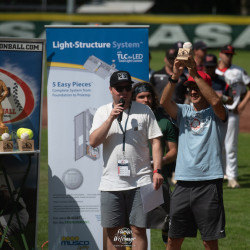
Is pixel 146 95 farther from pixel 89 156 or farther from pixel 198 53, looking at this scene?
pixel 198 53

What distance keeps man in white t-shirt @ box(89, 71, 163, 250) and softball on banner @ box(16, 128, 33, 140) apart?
0.82 m

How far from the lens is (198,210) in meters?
6.17

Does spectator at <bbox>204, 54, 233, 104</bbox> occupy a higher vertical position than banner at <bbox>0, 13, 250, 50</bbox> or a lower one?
lower

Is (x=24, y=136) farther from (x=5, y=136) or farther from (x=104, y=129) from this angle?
(x=104, y=129)

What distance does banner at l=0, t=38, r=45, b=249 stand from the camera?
6.99 metres

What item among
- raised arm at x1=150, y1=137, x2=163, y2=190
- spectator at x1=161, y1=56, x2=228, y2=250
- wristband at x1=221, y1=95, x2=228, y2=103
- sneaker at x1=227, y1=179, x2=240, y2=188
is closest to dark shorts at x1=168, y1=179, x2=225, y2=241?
spectator at x1=161, y1=56, x2=228, y2=250

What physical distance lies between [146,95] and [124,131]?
79cm

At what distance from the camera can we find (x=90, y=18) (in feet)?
119

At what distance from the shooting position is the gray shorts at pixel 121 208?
6207mm

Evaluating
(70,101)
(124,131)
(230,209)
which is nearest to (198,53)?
(230,209)

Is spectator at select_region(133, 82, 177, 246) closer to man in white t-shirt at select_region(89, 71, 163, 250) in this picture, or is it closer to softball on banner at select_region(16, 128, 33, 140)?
man in white t-shirt at select_region(89, 71, 163, 250)

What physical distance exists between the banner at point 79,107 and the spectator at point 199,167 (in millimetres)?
1136

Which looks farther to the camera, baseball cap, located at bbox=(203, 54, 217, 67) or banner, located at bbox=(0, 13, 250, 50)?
banner, located at bbox=(0, 13, 250, 50)

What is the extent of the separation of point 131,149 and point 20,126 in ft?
4.79
